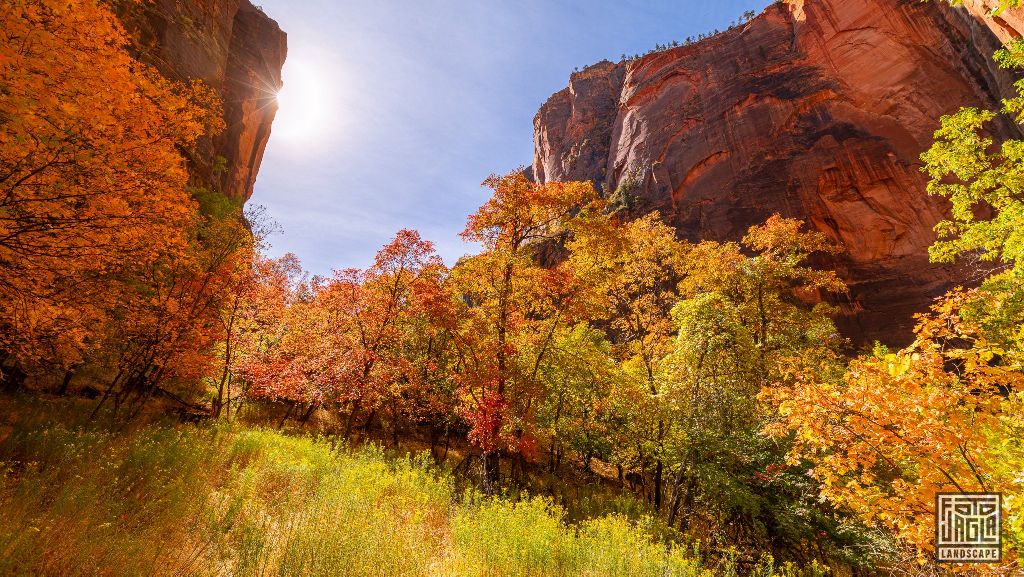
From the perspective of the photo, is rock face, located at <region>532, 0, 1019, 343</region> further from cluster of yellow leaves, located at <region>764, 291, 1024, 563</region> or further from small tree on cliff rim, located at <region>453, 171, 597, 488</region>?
cluster of yellow leaves, located at <region>764, 291, 1024, 563</region>

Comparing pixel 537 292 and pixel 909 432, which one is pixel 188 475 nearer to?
pixel 537 292

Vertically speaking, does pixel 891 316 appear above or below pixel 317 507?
above

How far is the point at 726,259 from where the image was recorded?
18.0m

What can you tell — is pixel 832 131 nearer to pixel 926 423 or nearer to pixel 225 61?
pixel 926 423

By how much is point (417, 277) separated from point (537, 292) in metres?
4.25

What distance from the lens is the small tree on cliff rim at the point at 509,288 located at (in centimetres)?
1023

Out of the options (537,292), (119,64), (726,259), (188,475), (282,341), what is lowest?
(188,475)

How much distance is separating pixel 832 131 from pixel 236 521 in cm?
4448

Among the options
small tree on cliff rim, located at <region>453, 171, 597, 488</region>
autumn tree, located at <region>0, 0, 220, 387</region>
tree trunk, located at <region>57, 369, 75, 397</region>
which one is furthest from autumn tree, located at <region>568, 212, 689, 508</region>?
tree trunk, located at <region>57, 369, 75, 397</region>

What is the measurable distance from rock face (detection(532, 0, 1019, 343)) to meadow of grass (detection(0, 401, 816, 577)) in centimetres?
3272

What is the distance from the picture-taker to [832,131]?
108 feet

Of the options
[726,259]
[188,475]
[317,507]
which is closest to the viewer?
[317,507]

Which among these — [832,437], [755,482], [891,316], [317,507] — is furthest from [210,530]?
[891,316]

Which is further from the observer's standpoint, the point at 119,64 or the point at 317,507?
the point at 119,64
